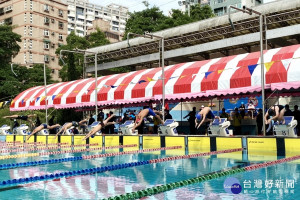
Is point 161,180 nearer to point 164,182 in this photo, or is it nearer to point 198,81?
point 164,182

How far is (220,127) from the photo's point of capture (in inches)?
622

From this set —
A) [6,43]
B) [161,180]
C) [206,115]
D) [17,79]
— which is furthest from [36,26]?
[161,180]

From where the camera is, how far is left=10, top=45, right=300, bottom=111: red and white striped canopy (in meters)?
16.3

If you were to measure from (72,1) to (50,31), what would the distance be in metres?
42.3

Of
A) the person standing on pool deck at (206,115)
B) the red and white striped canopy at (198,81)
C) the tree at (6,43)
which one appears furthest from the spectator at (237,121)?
the tree at (6,43)

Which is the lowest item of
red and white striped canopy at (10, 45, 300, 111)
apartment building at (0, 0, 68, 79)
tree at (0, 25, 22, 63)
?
red and white striped canopy at (10, 45, 300, 111)

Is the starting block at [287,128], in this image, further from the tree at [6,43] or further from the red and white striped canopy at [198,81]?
the tree at [6,43]

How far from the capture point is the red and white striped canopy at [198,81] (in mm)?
16344

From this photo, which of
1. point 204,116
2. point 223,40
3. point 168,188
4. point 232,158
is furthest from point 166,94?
point 168,188

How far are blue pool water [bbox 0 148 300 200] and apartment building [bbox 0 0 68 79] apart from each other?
183 ft

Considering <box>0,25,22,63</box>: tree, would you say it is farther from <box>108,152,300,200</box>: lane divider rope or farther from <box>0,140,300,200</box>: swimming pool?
<box>108,152,300,200</box>: lane divider rope

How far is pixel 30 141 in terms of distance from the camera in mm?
23297

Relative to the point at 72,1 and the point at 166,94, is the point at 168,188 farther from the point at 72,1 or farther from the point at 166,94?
the point at 72,1

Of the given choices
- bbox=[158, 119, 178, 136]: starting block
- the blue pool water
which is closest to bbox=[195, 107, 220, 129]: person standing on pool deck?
bbox=[158, 119, 178, 136]: starting block
